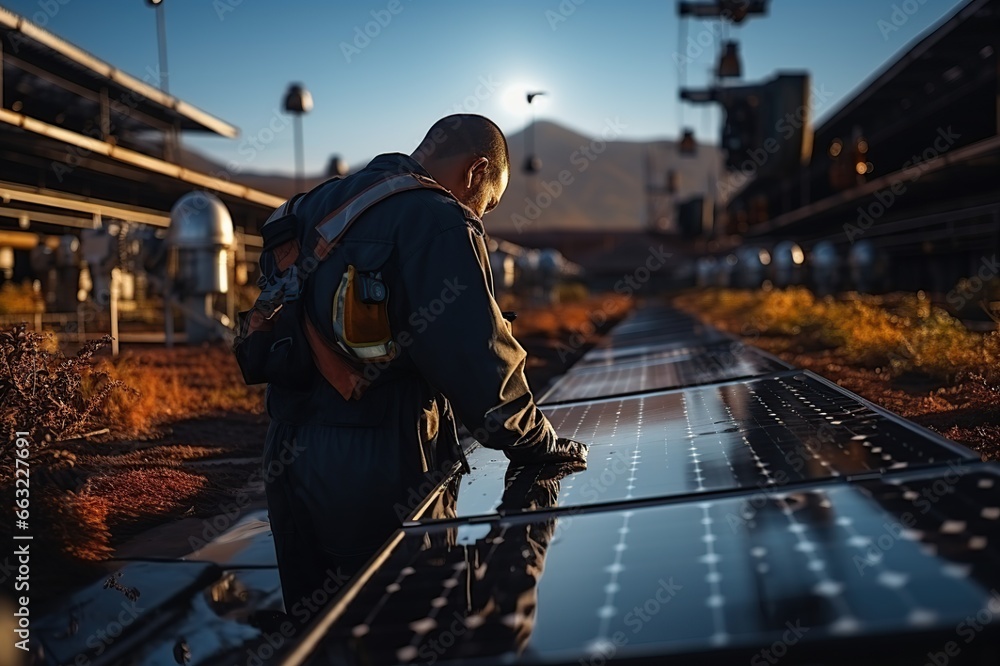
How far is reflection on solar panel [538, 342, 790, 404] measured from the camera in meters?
4.59

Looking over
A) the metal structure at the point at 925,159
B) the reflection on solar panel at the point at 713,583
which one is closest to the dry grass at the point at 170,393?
the reflection on solar panel at the point at 713,583

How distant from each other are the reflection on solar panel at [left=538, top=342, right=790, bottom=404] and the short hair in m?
1.89

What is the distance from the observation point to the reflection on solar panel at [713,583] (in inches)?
47.5

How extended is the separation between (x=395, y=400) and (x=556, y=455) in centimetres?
51

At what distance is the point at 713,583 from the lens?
4.69 feet

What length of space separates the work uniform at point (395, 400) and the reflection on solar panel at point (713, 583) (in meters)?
0.56

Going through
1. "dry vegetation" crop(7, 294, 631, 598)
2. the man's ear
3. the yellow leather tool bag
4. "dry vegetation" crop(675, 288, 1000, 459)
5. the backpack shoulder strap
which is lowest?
"dry vegetation" crop(7, 294, 631, 598)

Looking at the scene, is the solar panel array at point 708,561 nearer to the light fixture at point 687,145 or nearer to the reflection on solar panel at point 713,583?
the reflection on solar panel at point 713,583

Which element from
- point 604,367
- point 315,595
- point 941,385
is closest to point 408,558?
point 315,595

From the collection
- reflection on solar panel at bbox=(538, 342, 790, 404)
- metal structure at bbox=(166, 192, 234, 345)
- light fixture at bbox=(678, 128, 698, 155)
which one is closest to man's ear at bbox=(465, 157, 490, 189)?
reflection on solar panel at bbox=(538, 342, 790, 404)

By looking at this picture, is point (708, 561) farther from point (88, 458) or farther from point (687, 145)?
point (687, 145)

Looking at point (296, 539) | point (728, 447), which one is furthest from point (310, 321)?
point (728, 447)

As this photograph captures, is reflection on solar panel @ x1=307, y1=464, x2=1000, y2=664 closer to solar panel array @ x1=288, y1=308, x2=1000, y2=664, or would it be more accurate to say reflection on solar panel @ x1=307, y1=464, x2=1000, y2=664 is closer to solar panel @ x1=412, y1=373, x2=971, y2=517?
solar panel array @ x1=288, y1=308, x2=1000, y2=664

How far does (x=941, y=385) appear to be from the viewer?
16.5 feet
